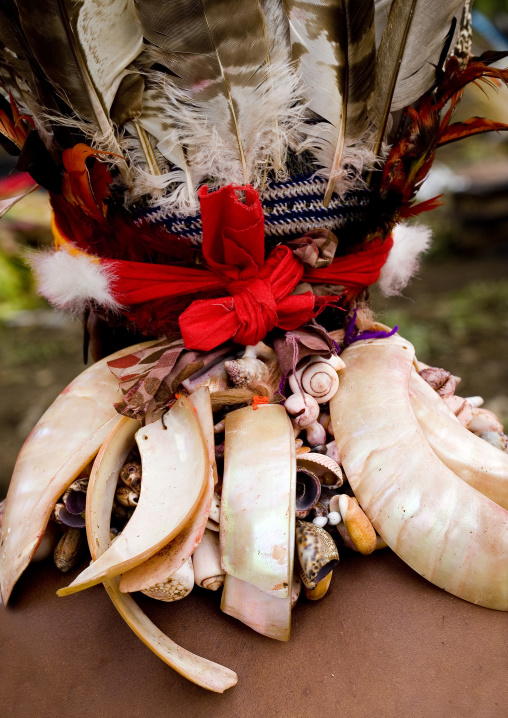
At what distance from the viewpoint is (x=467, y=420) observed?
1019 mm

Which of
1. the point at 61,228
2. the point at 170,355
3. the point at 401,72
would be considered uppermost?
the point at 401,72

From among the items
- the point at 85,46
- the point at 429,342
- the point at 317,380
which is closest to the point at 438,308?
the point at 429,342

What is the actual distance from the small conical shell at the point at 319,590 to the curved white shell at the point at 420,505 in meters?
0.10

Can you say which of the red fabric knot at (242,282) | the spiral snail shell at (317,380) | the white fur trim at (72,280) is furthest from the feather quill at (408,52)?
the white fur trim at (72,280)

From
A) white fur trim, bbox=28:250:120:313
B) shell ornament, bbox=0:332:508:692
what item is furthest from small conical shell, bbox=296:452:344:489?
white fur trim, bbox=28:250:120:313

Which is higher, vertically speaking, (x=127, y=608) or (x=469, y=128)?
(x=469, y=128)

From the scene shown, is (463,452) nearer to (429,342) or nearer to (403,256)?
(403,256)

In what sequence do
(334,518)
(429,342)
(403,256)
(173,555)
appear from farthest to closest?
1. (429,342)
2. (403,256)
3. (334,518)
4. (173,555)

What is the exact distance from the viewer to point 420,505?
0.80 metres

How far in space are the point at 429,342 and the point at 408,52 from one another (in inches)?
110

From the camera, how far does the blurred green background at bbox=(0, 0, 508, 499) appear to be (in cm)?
317

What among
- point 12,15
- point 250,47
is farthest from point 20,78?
point 250,47

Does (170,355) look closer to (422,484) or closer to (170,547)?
(170,547)

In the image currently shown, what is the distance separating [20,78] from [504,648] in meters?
1.04
